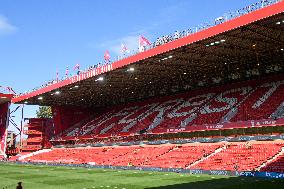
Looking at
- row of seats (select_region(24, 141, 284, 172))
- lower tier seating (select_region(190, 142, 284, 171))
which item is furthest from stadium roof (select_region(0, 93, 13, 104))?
lower tier seating (select_region(190, 142, 284, 171))

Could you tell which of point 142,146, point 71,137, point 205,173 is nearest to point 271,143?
point 205,173

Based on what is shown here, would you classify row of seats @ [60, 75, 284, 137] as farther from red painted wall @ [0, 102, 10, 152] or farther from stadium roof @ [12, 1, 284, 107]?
red painted wall @ [0, 102, 10, 152]

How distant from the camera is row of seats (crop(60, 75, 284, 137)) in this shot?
128ft

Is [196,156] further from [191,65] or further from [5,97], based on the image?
[5,97]

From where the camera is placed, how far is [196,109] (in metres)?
46.8

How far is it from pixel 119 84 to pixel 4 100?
27473mm

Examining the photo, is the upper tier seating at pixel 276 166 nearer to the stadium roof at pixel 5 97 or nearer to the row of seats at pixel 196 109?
the row of seats at pixel 196 109

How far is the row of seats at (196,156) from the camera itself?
1157 inches

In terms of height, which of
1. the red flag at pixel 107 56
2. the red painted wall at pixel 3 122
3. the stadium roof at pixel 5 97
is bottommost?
the red painted wall at pixel 3 122

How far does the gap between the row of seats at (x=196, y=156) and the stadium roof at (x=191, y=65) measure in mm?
9304

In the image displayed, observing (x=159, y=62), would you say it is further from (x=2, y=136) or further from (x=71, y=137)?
(x=2, y=136)

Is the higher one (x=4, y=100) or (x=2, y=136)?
(x=4, y=100)

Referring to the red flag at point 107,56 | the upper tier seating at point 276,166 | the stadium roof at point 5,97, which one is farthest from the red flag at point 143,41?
the stadium roof at point 5,97

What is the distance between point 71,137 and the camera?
204 feet
